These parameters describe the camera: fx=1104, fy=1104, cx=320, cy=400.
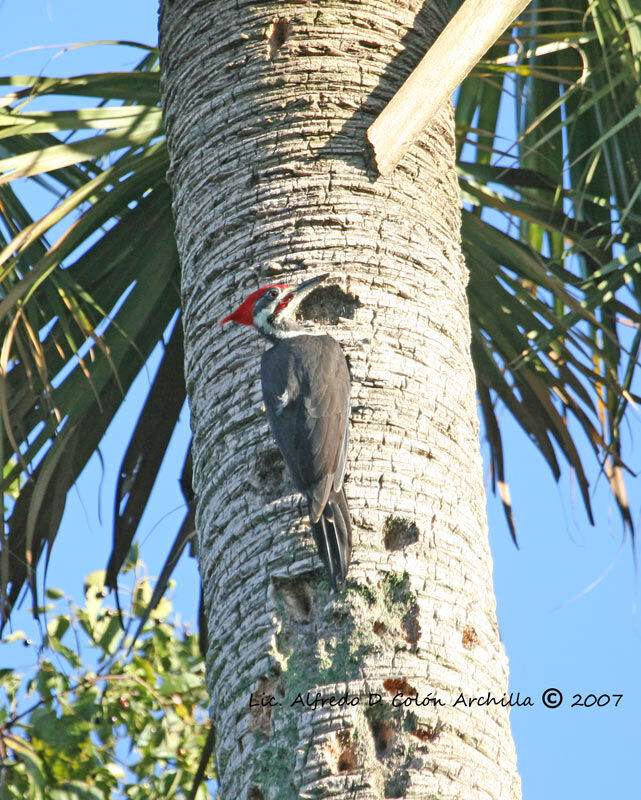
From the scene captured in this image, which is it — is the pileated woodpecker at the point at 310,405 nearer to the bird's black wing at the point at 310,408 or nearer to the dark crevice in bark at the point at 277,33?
the bird's black wing at the point at 310,408

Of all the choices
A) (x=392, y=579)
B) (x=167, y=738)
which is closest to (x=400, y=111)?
(x=392, y=579)

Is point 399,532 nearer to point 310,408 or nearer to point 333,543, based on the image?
point 333,543

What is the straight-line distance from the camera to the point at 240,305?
302 cm

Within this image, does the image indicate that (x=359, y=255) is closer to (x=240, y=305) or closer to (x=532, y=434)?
(x=240, y=305)

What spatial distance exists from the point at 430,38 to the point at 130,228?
4.64 feet

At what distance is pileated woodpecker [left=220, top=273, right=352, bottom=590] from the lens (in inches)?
99.7

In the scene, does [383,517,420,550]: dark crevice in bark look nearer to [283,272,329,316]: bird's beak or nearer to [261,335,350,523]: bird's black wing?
[261,335,350,523]: bird's black wing

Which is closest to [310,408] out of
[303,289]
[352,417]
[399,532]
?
[352,417]

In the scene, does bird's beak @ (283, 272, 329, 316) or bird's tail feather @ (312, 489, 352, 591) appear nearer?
bird's tail feather @ (312, 489, 352, 591)

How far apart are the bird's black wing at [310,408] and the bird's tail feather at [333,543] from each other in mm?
27

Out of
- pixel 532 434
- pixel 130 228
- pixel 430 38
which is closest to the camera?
pixel 430 38

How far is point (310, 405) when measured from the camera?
295 cm

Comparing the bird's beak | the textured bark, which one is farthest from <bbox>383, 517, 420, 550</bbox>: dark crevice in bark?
the bird's beak

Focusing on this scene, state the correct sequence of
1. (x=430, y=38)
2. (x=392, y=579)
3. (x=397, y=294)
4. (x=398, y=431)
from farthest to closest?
1. (x=430, y=38)
2. (x=397, y=294)
3. (x=398, y=431)
4. (x=392, y=579)
